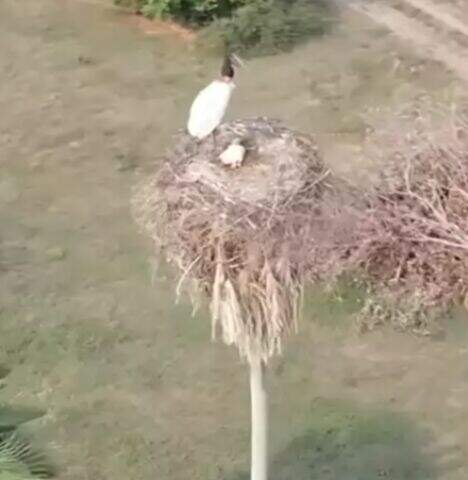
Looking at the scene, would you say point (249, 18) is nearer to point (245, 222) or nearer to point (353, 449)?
point (353, 449)

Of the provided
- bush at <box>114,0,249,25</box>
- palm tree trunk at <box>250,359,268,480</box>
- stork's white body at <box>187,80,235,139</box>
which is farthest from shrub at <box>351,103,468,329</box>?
bush at <box>114,0,249,25</box>

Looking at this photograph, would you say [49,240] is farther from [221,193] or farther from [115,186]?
[221,193]

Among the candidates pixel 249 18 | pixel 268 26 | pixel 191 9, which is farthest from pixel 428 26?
pixel 191 9

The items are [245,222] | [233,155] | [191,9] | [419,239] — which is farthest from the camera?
[191,9]

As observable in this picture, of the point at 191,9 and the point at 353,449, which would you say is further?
the point at 191,9

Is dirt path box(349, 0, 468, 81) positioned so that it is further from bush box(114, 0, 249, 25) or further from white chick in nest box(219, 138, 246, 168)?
white chick in nest box(219, 138, 246, 168)

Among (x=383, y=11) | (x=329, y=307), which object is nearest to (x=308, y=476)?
(x=329, y=307)
